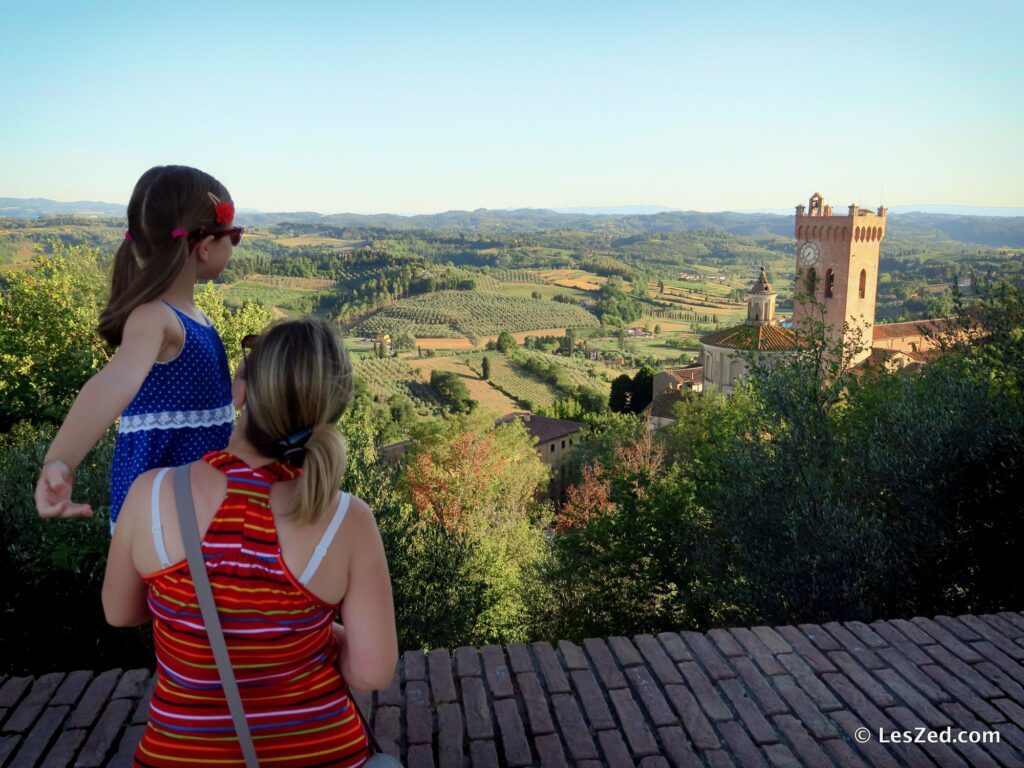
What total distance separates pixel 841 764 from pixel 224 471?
2736 mm

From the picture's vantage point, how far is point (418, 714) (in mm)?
3367

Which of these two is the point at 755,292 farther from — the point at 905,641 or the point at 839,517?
the point at 905,641

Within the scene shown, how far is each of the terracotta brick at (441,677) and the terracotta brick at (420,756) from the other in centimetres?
32

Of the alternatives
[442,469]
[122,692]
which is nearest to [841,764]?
[122,692]

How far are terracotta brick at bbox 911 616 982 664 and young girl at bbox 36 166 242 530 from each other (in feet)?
12.5

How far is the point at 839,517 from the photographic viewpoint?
7.25 meters

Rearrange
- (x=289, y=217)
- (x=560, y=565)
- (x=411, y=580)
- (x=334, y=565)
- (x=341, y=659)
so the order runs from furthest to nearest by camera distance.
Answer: (x=289, y=217) → (x=560, y=565) → (x=411, y=580) → (x=341, y=659) → (x=334, y=565)

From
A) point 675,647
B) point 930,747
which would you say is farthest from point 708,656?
point 930,747

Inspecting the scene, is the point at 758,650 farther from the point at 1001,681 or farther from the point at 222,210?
the point at 222,210

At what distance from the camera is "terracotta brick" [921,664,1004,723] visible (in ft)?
11.1

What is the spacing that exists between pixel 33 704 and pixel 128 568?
238 centimetres

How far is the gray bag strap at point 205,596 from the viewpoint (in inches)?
62.4

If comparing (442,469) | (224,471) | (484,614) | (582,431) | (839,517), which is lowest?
(582,431)

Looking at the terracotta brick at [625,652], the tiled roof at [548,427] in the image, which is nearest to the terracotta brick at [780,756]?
the terracotta brick at [625,652]
